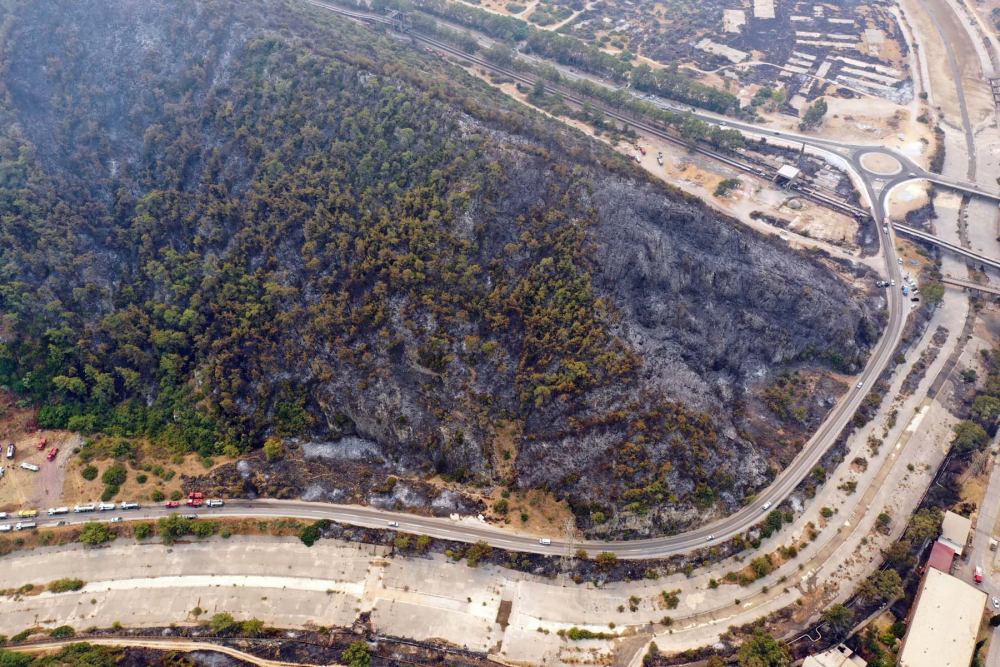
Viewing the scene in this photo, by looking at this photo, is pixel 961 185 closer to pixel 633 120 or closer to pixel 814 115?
pixel 814 115

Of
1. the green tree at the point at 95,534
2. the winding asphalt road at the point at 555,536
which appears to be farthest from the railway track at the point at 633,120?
the green tree at the point at 95,534

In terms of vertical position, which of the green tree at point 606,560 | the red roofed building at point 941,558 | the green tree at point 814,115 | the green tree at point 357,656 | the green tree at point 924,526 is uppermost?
the green tree at point 814,115

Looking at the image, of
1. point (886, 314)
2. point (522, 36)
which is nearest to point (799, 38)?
point (522, 36)

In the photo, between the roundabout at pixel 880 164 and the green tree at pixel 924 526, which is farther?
the roundabout at pixel 880 164

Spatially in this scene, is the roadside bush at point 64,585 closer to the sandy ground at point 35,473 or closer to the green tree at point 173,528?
the green tree at point 173,528

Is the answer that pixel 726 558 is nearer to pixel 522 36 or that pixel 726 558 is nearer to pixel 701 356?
pixel 701 356

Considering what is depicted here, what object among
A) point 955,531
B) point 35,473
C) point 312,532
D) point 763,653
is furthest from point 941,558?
point 35,473

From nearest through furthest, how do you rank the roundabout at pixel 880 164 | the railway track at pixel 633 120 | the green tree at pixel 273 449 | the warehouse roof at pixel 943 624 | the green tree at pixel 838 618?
the warehouse roof at pixel 943 624
the green tree at pixel 838 618
the green tree at pixel 273 449
the railway track at pixel 633 120
the roundabout at pixel 880 164
